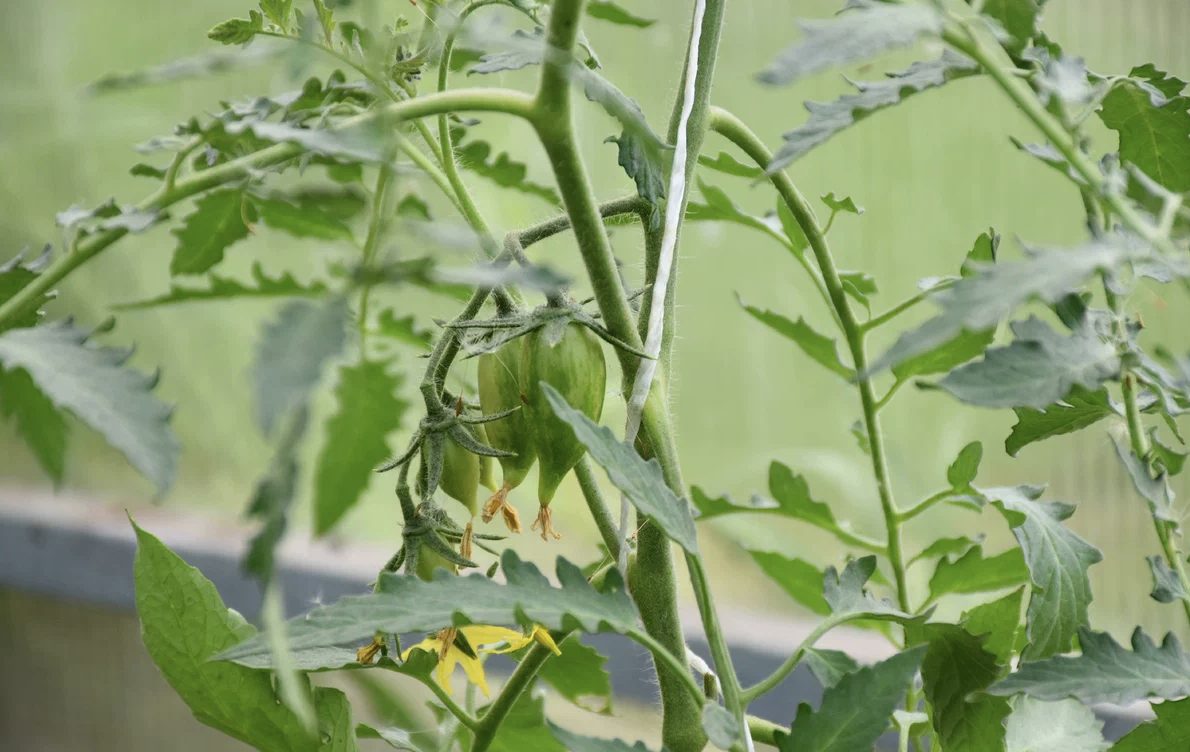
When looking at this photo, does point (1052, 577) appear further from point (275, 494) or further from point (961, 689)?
point (275, 494)

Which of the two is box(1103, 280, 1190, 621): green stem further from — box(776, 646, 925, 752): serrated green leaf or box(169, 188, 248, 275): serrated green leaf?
box(169, 188, 248, 275): serrated green leaf

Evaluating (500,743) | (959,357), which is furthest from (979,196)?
(500,743)

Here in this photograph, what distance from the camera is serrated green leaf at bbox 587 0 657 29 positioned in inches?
13.5

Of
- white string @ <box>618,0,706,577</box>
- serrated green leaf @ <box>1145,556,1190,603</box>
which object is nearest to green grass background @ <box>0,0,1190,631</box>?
white string @ <box>618,0,706,577</box>

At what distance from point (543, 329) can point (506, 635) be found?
0.33 ft

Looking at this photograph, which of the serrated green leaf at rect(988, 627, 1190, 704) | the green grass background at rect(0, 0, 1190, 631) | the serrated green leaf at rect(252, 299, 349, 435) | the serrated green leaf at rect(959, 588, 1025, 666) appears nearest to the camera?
the serrated green leaf at rect(252, 299, 349, 435)

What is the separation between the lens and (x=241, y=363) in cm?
130

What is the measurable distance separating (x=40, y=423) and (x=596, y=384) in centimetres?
14

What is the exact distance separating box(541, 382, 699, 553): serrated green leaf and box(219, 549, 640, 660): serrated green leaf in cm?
2

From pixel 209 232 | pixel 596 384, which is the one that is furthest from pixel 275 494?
pixel 209 232

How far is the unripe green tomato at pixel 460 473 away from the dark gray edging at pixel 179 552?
1.90 ft

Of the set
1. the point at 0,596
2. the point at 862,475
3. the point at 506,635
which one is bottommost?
the point at 0,596

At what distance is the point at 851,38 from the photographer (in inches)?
7.3

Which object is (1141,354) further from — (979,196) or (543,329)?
(979,196)
